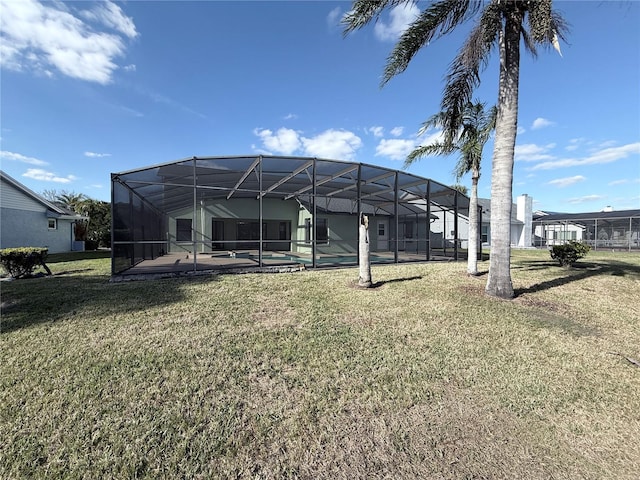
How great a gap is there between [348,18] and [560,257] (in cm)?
1086

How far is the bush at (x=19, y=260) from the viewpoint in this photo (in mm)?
7844

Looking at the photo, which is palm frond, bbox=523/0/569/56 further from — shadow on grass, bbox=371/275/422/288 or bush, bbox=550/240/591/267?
bush, bbox=550/240/591/267

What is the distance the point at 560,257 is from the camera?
34.0ft

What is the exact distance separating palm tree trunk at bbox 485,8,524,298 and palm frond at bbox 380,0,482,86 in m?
0.94

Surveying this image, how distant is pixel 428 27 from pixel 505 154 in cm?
336

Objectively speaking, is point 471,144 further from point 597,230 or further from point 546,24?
point 597,230

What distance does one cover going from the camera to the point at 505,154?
6000mm

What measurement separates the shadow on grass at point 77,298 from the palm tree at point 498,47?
275 inches

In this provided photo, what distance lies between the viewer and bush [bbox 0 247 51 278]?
7.84 m

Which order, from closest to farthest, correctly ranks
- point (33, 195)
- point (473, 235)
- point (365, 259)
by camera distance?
point (365, 259)
point (473, 235)
point (33, 195)

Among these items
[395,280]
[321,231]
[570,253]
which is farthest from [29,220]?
[570,253]

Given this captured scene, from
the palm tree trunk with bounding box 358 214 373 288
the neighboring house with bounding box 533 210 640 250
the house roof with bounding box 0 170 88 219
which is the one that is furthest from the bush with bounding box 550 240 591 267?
the house roof with bounding box 0 170 88 219

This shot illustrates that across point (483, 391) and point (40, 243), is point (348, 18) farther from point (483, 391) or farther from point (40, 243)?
point (40, 243)

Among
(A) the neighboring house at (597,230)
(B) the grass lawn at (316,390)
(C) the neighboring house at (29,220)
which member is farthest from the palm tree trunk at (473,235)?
(C) the neighboring house at (29,220)
